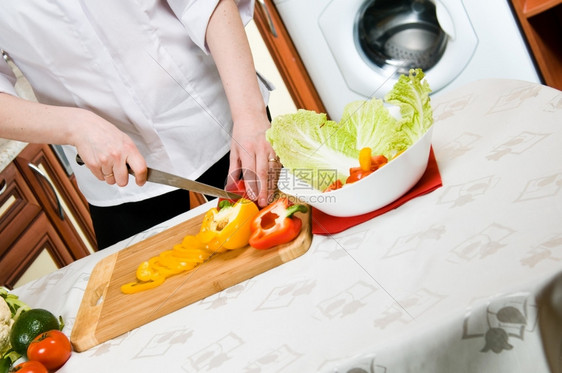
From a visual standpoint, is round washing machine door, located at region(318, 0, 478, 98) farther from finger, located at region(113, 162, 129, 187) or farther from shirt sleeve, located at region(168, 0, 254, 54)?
finger, located at region(113, 162, 129, 187)

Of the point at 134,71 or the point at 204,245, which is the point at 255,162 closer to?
the point at 204,245

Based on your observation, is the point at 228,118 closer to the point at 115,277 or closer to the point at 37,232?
the point at 115,277

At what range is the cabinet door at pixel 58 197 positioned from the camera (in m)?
2.31

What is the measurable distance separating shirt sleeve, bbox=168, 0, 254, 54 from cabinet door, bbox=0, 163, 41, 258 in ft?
4.05

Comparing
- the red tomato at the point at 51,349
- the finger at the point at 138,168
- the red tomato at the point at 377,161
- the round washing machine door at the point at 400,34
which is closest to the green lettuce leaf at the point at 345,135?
the red tomato at the point at 377,161

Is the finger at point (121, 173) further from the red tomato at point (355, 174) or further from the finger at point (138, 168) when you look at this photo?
the red tomato at point (355, 174)

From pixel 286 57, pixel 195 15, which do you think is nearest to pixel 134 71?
pixel 195 15

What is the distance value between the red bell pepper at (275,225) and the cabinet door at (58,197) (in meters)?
1.49

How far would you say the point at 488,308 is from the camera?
0.66 metres

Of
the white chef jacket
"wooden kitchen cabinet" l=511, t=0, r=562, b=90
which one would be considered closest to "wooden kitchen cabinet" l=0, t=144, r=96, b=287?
the white chef jacket

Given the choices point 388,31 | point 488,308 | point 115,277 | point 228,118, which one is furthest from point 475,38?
point 488,308

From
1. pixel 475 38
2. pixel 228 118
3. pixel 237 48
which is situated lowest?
pixel 475 38

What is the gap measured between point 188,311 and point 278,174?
301 mm

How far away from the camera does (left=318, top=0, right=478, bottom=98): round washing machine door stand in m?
2.28
